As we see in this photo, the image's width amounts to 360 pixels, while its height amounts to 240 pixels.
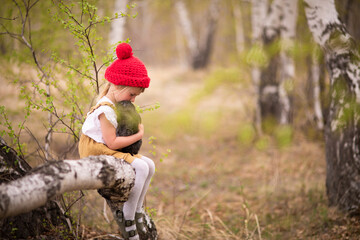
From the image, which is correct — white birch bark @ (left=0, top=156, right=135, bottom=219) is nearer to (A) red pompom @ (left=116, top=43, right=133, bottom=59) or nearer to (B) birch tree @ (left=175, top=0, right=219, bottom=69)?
(A) red pompom @ (left=116, top=43, right=133, bottom=59)

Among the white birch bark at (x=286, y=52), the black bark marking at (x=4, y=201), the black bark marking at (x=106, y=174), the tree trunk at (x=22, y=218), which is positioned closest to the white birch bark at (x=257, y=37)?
the white birch bark at (x=286, y=52)

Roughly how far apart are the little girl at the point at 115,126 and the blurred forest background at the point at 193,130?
285mm

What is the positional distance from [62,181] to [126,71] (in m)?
0.94

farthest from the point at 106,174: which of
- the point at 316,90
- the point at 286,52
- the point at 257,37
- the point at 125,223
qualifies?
the point at 257,37

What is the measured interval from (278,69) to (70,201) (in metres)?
5.96

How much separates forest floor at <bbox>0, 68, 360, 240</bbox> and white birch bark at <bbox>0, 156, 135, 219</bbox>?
2.20ft

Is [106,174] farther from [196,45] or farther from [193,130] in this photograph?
[196,45]

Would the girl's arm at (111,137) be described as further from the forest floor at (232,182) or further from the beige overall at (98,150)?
the forest floor at (232,182)

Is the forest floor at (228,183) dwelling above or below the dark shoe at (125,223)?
below

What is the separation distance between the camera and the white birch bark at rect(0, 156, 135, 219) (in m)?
1.56

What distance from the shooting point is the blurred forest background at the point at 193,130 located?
2.92 m

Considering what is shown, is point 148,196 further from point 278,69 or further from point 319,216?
point 278,69

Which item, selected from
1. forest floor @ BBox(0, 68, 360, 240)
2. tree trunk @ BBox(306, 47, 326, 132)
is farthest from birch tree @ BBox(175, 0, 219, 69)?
tree trunk @ BBox(306, 47, 326, 132)

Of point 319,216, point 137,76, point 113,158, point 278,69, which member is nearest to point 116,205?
point 113,158
